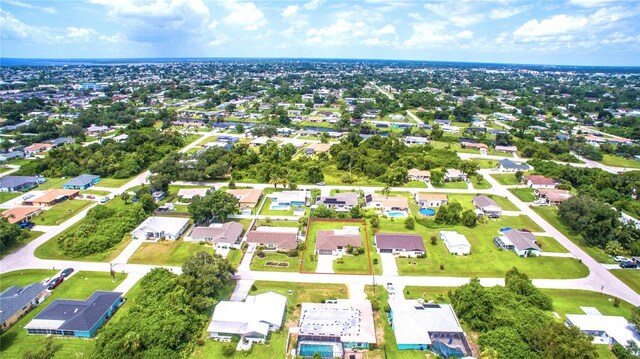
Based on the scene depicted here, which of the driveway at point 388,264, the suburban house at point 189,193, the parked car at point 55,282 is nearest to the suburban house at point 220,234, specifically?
the suburban house at point 189,193

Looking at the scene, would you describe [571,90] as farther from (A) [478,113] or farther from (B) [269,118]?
(B) [269,118]

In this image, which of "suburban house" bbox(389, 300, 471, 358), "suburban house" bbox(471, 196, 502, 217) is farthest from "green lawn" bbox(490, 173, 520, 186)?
"suburban house" bbox(389, 300, 471, 358)

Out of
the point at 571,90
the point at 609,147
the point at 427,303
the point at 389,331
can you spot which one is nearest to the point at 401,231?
the point at 427,303

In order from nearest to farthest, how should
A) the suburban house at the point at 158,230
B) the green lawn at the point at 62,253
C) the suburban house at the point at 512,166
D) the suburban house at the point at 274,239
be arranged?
the green lawn at the point at 62,253
the suburban house at the point at 274,239
the suburban house at the point at 158,230
the suburban house at the point at 512,166

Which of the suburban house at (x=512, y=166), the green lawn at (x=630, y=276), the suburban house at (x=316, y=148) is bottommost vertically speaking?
the green lawn at (x=630, y=276)

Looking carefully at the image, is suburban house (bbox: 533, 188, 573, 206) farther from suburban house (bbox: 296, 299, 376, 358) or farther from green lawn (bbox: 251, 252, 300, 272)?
green lawn (bbox: 251, 252, 300, 272)

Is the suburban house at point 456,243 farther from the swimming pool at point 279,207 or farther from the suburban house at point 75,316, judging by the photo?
the suburban house at point 75,316
